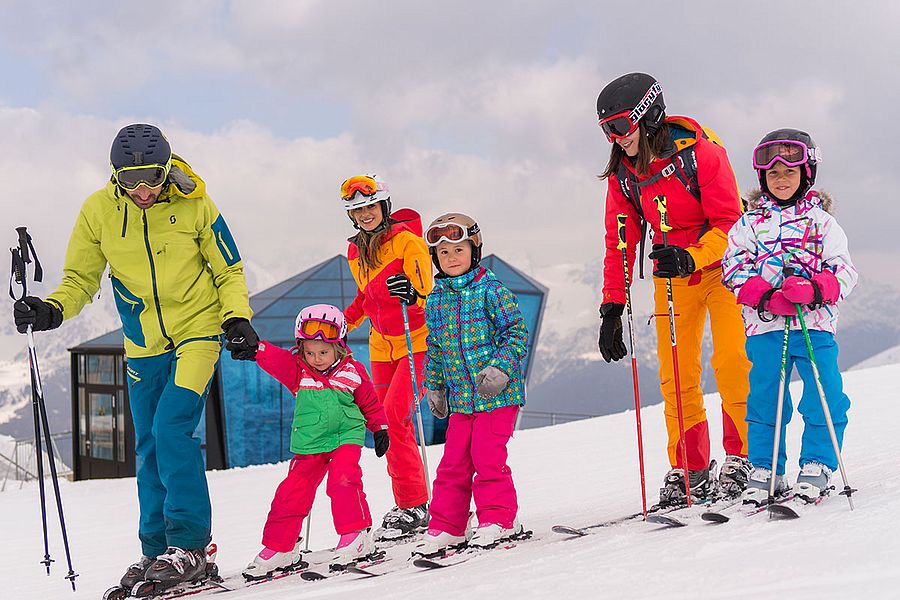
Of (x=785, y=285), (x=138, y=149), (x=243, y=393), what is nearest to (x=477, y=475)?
(x=785, y=285)

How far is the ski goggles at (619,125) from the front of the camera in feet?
13.4

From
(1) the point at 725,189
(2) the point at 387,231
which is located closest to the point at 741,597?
(1) the point at 725,189

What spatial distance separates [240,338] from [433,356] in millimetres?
902

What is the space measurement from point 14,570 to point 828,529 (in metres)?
5.40

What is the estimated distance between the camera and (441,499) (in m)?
3.95

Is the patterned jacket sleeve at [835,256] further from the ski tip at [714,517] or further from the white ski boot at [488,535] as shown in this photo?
the white ski boot at [488,535]

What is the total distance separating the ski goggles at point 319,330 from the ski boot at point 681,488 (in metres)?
1.83

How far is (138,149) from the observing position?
3889 mm

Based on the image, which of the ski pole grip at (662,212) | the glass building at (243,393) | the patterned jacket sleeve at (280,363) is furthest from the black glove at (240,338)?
the glass building at (243,393)

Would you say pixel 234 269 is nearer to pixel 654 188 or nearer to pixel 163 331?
pixel 163 331

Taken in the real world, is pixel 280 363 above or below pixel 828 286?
below

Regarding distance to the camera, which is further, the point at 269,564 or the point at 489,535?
the point at 269,564

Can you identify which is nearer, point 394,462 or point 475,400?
point 475,400

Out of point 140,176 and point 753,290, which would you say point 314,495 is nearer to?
point 140,176
